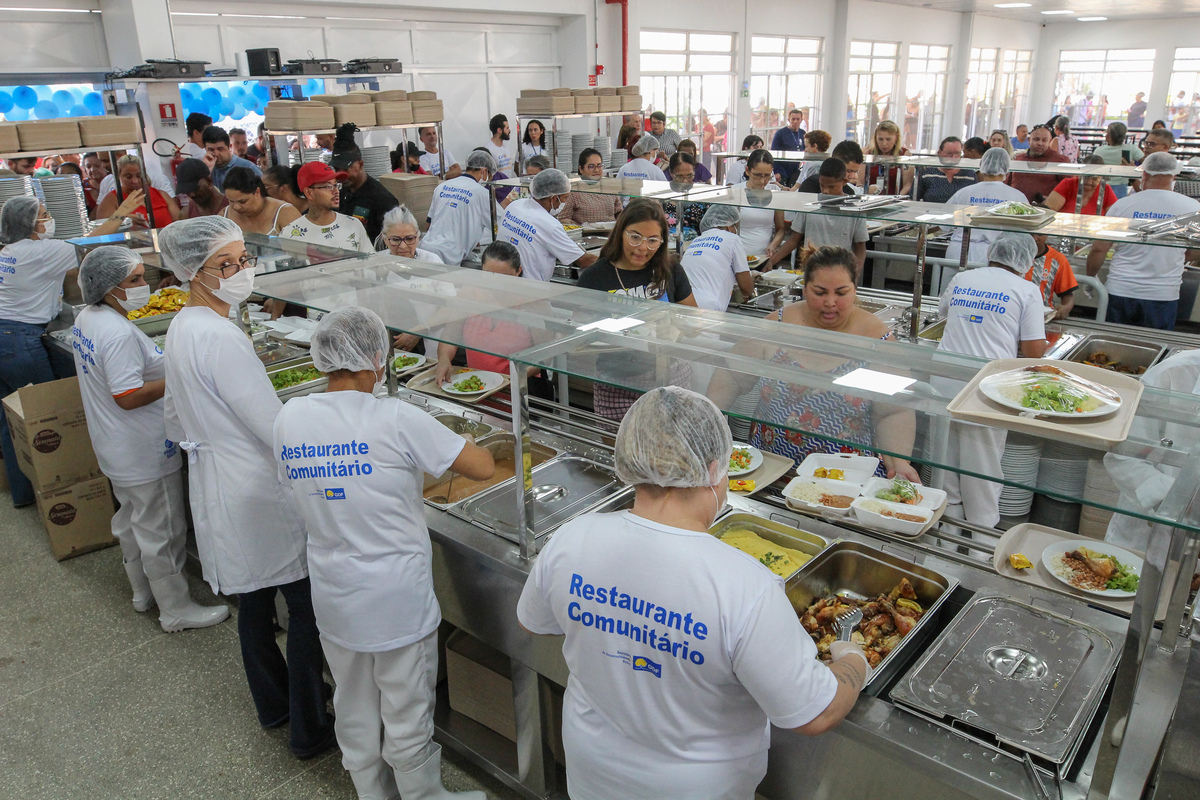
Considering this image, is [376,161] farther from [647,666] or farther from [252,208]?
[647,666]

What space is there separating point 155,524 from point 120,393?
542 millimetres

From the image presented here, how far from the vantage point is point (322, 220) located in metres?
4.18

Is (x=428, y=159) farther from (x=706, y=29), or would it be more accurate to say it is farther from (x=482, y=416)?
(x=482, y=416)

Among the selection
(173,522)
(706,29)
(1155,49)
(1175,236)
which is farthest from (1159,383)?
(1155,49)

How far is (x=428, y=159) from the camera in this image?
8.62 metres

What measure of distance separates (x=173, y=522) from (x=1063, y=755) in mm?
2920

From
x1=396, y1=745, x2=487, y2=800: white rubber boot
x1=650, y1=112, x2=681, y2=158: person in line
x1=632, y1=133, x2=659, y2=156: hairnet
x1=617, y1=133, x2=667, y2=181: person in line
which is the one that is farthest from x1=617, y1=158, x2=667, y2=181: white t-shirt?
x1=396, y1=745, x2=487, y2=800: white rubber boot

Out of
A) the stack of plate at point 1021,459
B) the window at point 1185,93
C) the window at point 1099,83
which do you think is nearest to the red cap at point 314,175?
the stack of plate at point 1021,459

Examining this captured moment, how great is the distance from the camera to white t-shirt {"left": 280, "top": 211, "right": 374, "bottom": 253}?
13.5 feet

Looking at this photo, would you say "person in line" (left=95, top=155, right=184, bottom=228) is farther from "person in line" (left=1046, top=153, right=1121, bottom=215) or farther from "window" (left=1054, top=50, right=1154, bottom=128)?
"window" (left=1054, top=50, right=1154, bottom=128)

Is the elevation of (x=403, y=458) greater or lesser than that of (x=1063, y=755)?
greater

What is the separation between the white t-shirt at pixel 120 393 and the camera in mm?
2793

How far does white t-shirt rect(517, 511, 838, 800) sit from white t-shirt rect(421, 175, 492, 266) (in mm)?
4039

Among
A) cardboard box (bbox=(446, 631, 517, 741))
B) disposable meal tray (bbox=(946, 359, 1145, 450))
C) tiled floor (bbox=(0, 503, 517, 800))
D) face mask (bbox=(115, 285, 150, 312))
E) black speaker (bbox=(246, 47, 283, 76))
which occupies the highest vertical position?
black speaker (bbox=(246, 47, 283, 76))
